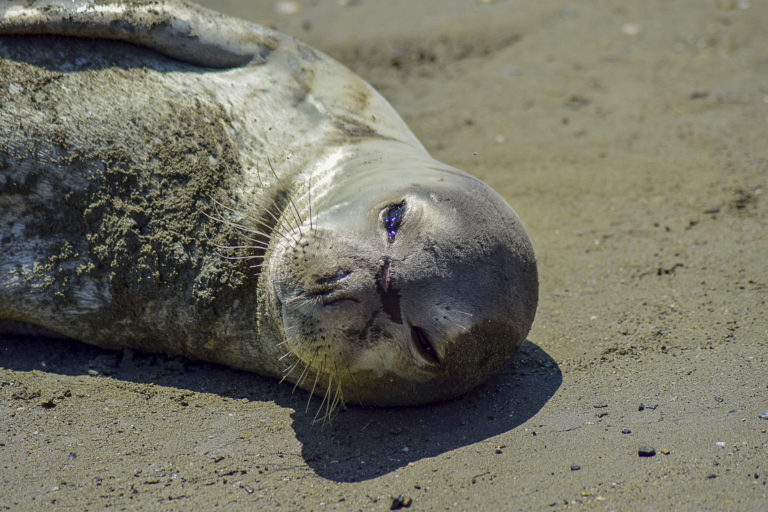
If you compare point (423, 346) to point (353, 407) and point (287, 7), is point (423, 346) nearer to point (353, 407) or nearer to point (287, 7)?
point (353, 407)

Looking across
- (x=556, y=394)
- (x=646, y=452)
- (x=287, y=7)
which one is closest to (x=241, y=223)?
(x=556, y=394)

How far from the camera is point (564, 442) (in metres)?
2.86

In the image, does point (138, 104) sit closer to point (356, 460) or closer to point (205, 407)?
point (205, 407)

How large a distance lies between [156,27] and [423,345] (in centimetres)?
202

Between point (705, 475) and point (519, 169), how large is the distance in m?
3.21

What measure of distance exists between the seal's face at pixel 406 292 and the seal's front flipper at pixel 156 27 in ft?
3.80

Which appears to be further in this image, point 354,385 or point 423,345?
point 354,385

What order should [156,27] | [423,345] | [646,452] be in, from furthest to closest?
[156,27], [423,345], [646,452]

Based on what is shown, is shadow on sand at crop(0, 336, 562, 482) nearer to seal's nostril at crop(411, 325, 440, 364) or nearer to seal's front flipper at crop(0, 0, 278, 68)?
seal's nostril at crop(411, 325, 440, 364)

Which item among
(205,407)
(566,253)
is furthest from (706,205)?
(205,407)

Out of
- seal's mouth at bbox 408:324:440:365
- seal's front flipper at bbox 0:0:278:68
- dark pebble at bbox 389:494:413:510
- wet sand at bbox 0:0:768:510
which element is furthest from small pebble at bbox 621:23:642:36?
dark pebble at bbox 389:494:413:510

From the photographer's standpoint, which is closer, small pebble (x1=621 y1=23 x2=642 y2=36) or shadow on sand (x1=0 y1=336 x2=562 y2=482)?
shadow on sand (x1=0 y1=336 x2=562 y2=482)

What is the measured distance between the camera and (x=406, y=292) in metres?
2.76

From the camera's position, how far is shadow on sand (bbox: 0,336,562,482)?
9.48 feet
